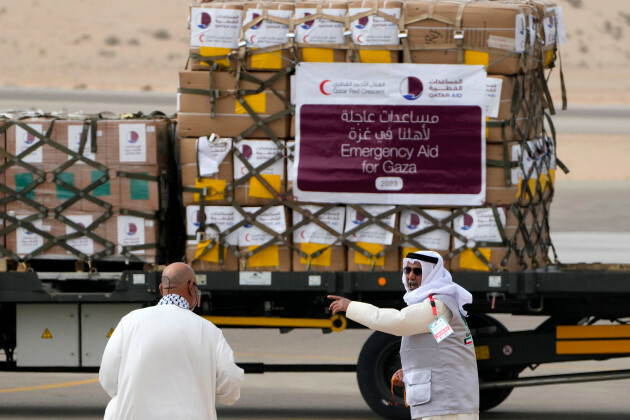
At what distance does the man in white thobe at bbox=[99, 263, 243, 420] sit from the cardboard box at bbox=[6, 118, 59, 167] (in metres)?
4.58

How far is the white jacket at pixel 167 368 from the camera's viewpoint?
18.5 ft

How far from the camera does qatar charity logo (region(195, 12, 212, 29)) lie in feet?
32.1

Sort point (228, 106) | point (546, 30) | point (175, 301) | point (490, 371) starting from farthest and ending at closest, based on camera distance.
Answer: point (490, 371) → point (546, 30) → point (228, 106) → point (175, 301)

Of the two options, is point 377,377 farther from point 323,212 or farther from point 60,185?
point 60,185

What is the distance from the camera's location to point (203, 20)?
980cm

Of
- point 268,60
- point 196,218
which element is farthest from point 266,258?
point 268,60

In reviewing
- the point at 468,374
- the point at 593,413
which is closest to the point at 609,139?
the point at 593,413

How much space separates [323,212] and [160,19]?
76.9 meters

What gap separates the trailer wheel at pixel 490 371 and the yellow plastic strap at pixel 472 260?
0.82 meters

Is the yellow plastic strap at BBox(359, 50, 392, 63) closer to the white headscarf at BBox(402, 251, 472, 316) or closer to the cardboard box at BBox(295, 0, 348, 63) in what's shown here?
the cardboard box at BBox(295, 0, 348, 63)

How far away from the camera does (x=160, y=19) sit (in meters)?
85.1

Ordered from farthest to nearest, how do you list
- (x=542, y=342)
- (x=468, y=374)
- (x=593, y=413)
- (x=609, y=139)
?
(x=609, y=139) < (x=593, y=413) < (x=542, y=342) < (x=468, y=374)

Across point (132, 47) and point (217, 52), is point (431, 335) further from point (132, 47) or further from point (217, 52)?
point (132, 47)

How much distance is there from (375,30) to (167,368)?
14.9 ft
